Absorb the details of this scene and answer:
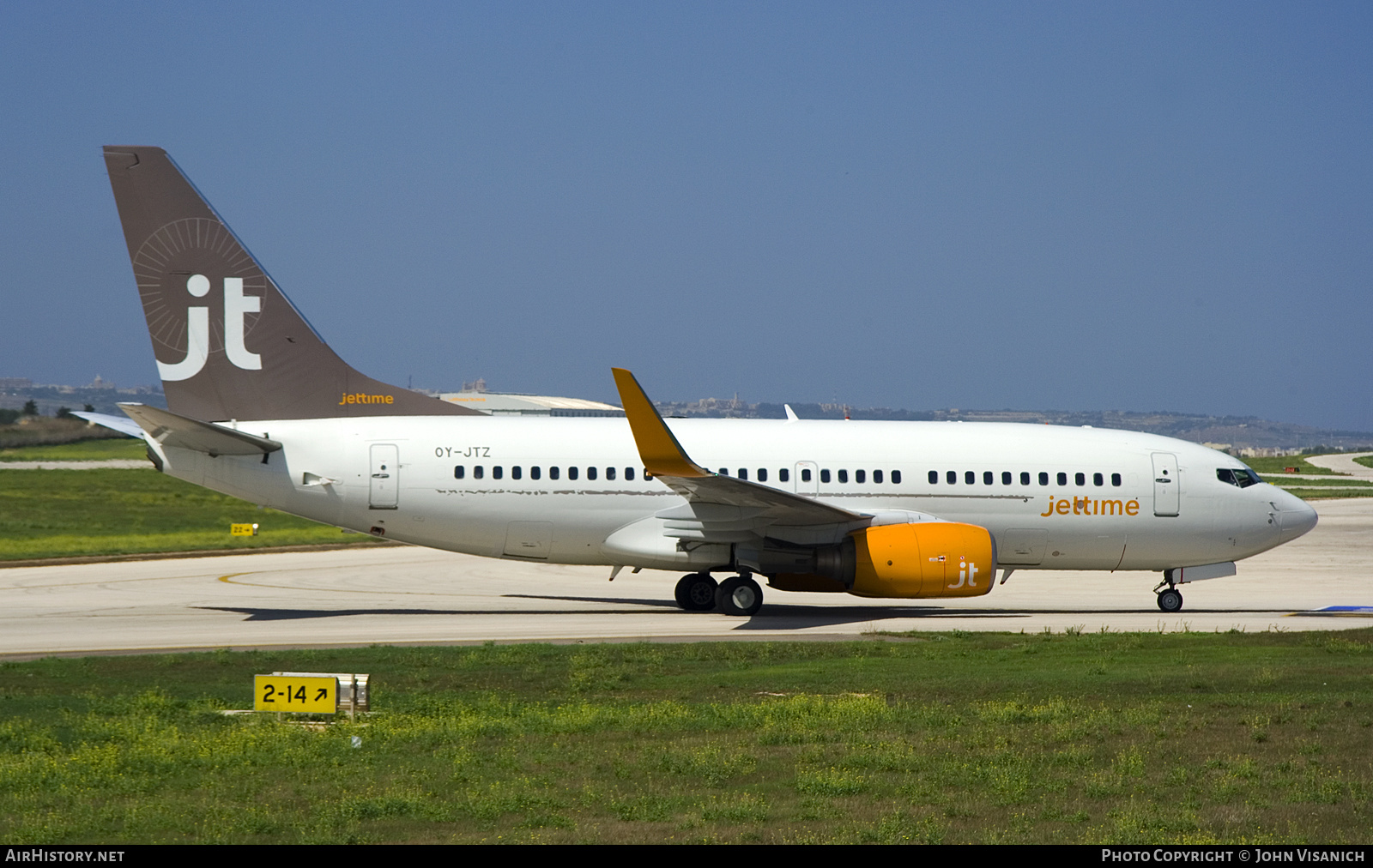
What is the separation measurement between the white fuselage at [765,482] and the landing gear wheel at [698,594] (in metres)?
1.32

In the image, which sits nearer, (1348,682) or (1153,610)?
(1348,682)

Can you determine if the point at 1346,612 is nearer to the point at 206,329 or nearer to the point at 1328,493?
the point at 206,329

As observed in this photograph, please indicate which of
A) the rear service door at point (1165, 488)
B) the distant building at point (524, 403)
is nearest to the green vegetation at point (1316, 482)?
A: the distant building at point (524, 403)

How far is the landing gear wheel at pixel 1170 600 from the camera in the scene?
25.7m

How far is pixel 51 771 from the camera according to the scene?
34.0ft

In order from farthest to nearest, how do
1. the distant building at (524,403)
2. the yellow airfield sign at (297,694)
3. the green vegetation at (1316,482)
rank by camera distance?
the green vegetation at (1316,482)
the distant building at (524,403)
the yellow airfield sign at (297,694)

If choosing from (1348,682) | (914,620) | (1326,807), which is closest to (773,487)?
(914,620)

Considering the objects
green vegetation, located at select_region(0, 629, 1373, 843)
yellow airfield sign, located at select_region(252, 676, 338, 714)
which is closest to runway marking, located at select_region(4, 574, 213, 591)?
green vegetation, located at select_region(0, 629, 1373, 843)

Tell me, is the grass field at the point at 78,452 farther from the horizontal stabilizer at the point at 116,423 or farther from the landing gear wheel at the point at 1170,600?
the landing gear wheel at the point at 1170,600

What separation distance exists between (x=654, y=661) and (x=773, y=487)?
267 inches

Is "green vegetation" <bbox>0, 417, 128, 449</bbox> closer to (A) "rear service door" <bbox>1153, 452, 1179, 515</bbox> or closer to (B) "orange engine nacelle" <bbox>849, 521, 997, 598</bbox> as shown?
(B) "orange engine nacelle" <bbox>849, 521, 997, 598</bbox>

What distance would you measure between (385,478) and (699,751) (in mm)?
13110

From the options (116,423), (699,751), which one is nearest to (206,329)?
(116,423)

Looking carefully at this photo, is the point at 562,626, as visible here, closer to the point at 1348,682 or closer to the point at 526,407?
the point at 1348,682
